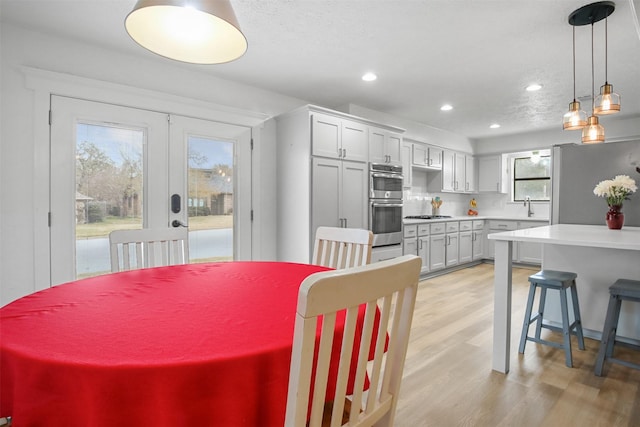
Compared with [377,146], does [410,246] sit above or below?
below

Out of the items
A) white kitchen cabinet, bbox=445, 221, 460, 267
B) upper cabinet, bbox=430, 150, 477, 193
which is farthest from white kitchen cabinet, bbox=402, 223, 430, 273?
upper cabinet, bbox=430, 150, 477, 193

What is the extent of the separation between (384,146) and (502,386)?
10.1ft

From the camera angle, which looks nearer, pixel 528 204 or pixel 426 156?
pixel 426 156

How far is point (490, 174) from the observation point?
6.71 meters

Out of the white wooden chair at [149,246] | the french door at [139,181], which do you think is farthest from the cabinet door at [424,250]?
the white wooden chair at [149,246]

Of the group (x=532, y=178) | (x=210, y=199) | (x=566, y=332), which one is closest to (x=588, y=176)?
(x=566, y=332)

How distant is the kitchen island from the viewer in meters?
2.16

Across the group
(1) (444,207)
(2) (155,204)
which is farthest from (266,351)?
(1) (444,207)

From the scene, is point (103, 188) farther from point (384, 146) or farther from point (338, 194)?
point (384, 146)

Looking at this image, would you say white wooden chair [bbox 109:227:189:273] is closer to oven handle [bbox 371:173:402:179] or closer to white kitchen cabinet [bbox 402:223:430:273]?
oven handle [bbox 371:173:402:179]

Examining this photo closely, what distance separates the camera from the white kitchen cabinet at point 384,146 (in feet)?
13.9

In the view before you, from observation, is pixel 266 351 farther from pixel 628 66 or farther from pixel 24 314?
pixel 628 66

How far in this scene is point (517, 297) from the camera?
401 centimetres

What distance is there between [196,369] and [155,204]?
2.68 metres
